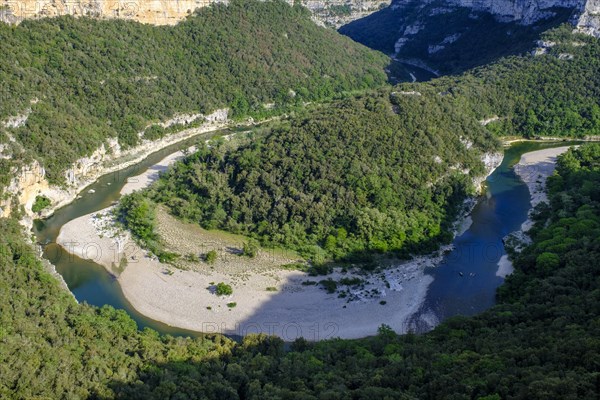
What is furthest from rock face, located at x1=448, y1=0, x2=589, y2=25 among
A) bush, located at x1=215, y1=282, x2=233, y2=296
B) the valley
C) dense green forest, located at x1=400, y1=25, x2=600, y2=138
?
bush, located at x1=215, y1=282, x2=233, y2=296

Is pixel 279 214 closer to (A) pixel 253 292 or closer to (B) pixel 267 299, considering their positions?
(A) pixel 253 292

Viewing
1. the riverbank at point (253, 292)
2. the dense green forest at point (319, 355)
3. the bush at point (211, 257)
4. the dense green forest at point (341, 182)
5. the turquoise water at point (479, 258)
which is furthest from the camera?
the dense green forest at point (341, 182)

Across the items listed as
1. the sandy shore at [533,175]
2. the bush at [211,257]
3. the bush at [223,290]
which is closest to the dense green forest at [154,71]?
the bush at [211,257]

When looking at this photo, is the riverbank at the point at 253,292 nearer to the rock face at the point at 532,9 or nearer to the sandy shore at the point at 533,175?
the sandy shore at the point at 533,175

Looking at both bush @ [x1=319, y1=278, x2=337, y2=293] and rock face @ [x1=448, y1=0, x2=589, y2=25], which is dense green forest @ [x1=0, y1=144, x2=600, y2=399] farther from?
rock face @ [x1=448, y1=0, x2=589, y2=25]

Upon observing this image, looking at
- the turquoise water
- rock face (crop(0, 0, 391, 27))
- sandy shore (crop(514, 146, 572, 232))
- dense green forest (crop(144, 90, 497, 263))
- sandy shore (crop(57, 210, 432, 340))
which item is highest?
rock face (crop(0, 0, 391, 27))

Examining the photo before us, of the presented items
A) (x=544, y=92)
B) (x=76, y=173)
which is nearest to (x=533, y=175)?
(x=544, y=92)
